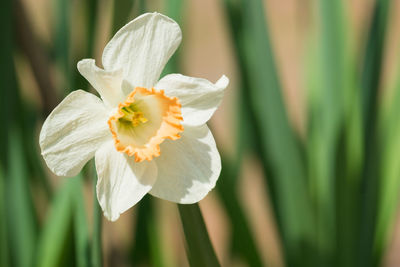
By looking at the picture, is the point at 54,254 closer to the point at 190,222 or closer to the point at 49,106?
the point at 190,222

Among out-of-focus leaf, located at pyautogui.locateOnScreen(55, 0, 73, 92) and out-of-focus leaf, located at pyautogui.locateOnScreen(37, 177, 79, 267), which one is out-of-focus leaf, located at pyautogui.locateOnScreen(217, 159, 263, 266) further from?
out-of-focus leaf, located at pyautogui.locateOnScreen(55, 0, 73, 92)

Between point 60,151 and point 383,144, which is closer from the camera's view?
point 60,151

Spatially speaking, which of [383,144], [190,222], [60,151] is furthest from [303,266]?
[60,151]

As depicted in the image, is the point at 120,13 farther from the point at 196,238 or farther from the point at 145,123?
the point at 196,238

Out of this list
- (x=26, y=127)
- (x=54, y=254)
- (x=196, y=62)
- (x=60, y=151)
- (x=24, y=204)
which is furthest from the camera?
(x=196, y=62)

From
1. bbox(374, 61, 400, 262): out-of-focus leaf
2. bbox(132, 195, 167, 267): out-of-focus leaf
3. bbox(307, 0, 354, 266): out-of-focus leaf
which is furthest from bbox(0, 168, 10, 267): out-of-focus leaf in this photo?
bbox(374, 61, 400, 262): out-of-focus leaf

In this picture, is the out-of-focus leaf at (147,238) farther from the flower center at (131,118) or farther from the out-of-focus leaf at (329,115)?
the flower center at (131,118)

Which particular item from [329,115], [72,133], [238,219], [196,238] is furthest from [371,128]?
[72,133]
